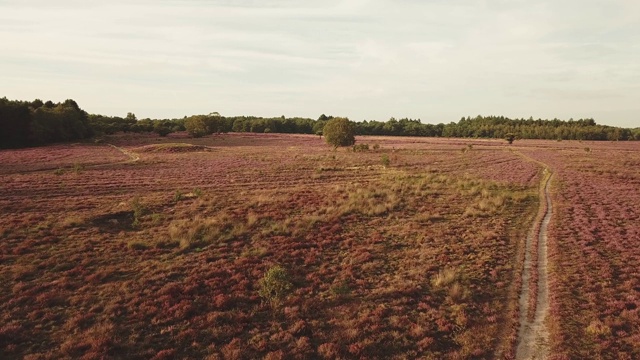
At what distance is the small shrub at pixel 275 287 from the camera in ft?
46.8

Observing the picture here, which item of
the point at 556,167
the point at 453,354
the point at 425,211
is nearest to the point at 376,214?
the point at 425,211

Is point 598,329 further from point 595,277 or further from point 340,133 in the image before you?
point 340,133

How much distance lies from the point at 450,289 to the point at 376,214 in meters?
13.2

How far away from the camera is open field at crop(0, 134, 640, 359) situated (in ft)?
38.4

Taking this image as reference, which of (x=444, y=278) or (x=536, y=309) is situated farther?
(x=444, y=278)

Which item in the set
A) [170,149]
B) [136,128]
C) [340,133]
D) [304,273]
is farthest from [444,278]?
[136,128]

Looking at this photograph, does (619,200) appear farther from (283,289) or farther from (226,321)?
(226,321)

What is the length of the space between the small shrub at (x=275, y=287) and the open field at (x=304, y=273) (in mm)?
82

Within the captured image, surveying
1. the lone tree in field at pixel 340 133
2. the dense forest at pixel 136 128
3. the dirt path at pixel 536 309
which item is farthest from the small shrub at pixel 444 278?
the dense forest at pixel 136 128

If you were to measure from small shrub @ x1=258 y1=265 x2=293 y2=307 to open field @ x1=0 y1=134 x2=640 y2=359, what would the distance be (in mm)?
82

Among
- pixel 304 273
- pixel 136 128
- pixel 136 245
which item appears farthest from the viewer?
pixel 136 128

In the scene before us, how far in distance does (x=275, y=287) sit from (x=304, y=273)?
110 inches

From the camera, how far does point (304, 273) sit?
17.1 metres

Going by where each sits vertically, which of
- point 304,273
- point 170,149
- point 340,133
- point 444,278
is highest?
point 340,133
